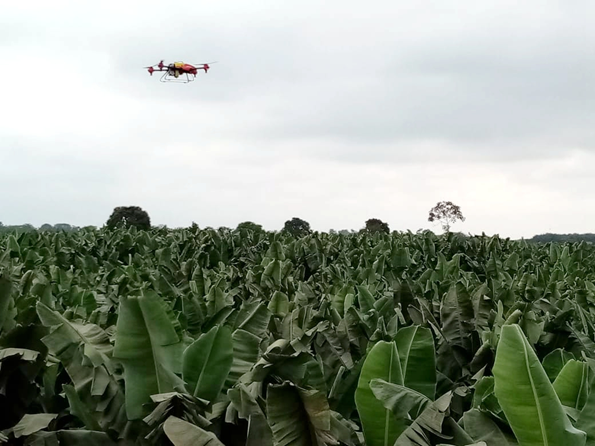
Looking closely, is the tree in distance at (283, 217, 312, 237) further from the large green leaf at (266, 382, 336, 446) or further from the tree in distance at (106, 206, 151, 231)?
the large green leaf at (266, 382, 336, 446)

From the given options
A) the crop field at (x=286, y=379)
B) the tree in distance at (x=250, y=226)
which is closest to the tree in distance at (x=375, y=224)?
the tree in distance at (x=250, y=226)

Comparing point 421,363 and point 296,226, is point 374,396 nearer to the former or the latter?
point 421,363

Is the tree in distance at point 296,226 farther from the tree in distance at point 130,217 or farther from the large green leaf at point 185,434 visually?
the large green leaf at point 185,434

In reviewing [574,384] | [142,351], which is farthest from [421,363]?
[142,351]

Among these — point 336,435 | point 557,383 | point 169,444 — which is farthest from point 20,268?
point 557,383

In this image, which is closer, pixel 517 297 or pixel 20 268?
pixel 517 297

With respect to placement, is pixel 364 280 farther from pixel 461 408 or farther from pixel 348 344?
pixel 461 408

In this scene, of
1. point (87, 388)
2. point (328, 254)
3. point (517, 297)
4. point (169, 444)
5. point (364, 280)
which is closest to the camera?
point (169, 444)
